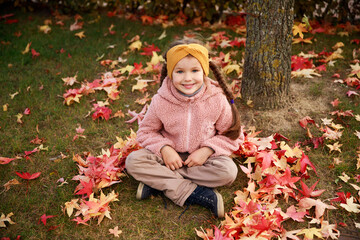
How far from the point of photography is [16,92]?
3.77 metres

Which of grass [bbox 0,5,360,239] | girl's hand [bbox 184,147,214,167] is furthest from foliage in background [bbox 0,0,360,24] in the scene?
girl's hand [bbox 184,147,214,167]

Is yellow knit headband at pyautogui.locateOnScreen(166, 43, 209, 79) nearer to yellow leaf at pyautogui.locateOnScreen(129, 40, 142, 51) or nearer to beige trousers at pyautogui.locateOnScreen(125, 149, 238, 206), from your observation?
beige trousers at pyautogui.locateOnScreen(125, 149, 238, 206)

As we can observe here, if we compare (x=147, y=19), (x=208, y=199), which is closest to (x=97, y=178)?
(x=208, y=199)

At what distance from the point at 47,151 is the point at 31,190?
1.65ft

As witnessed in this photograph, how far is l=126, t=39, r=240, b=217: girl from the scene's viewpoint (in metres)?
2.24

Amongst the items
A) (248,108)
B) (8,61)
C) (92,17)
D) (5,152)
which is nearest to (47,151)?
(5,152)

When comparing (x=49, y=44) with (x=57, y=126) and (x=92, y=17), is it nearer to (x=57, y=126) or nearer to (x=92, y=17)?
(x=92, y=17)

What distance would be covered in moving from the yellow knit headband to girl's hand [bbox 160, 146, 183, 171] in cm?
60

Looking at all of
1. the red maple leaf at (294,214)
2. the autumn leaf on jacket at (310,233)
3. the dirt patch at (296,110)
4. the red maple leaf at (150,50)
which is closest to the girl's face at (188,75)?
the dirt patch at (296,110)

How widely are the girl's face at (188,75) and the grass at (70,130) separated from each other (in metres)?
0.88

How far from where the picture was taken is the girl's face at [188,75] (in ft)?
7.20

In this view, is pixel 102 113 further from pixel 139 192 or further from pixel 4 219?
pixel 4 219

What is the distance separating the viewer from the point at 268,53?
2871 mm

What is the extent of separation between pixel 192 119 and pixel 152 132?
0.37 m
